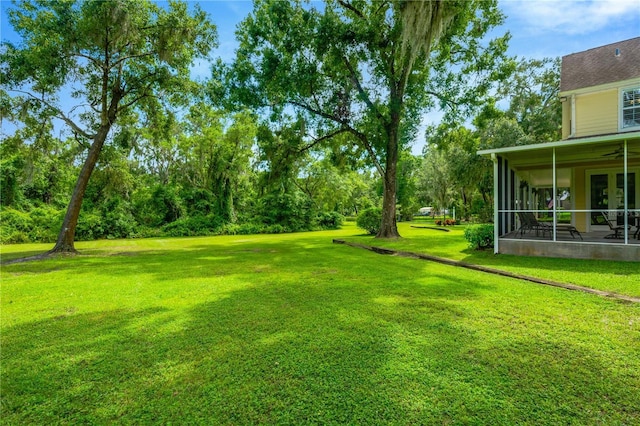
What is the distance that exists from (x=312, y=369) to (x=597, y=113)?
48.9ft

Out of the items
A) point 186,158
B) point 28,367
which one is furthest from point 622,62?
point 186,158

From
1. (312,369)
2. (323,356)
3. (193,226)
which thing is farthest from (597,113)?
(193,226)

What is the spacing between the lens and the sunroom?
28.1 feet

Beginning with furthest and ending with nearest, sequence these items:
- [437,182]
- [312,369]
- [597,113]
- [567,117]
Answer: [437,182] → [567,117] → [597,113] → [312,369]

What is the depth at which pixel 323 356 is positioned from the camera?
3.32 metres

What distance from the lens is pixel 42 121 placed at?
12797mm

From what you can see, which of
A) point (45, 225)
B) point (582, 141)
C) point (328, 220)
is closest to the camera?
point (582, 141)

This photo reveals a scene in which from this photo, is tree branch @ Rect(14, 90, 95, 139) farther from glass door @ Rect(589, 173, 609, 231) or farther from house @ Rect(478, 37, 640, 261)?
glass door @ Rect(589, 173, 609, 231)

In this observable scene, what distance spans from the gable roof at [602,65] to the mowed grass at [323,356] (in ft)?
35.6

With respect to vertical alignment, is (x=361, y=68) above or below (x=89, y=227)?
above

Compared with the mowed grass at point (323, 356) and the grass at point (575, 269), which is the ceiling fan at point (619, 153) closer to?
the grass at point (575, 269)


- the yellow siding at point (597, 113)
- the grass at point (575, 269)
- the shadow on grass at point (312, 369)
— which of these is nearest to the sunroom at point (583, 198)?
the grass at point (575, 269)

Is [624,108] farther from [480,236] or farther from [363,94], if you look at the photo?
[363,94]

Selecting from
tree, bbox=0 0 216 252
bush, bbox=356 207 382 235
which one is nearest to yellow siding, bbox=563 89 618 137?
bush, bbox=356 207 382 235
